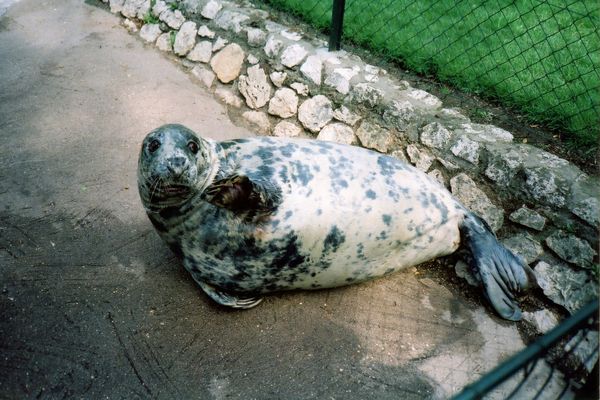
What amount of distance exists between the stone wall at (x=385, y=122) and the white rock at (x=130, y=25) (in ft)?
0.04

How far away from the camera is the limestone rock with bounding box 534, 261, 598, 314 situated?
2.57m

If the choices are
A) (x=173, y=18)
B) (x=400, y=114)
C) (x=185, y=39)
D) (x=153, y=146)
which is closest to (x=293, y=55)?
(x=400, y=114)

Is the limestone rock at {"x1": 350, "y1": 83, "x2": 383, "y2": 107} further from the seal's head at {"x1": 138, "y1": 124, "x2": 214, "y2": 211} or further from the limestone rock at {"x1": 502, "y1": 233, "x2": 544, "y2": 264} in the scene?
the seal's head at {"x1": 138, "y1": 124, "x2": 214, "y2": 211}

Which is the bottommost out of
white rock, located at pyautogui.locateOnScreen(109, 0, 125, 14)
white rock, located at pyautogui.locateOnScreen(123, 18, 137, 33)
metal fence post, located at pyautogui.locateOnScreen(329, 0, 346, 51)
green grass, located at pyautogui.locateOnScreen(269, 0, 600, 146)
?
white rock, located at pyautogui.locateOnScreen(123, 18, 137, 33)

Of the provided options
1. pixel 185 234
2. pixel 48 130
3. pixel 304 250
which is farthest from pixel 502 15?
pixel 48 130

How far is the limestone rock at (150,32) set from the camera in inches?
183

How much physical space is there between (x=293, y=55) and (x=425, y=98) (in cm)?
107

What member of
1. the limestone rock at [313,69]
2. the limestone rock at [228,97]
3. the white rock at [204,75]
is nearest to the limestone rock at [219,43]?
the white rock at [204,75]

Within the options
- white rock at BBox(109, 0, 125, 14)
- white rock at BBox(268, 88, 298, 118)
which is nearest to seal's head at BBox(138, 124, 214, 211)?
white rock at BBox(268, 88, 298, 118)

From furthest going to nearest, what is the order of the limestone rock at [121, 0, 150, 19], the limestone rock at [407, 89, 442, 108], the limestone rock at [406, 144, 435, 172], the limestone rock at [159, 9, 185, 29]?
the limestone rock at [121, 0, 150, 19], the limestone rock at [159, 9, 185, 29], the limestone rock at [407, 89, 442, 108], the limestone rock at [406, 144, 435, 172]

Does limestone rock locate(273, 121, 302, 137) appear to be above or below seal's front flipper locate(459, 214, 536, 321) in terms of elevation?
below

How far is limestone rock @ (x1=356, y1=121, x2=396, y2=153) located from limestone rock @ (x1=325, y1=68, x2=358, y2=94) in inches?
11.7

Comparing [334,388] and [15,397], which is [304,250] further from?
[15,397]

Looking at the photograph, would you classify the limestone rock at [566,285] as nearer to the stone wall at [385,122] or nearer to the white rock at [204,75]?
the stone wall at [385,122]
